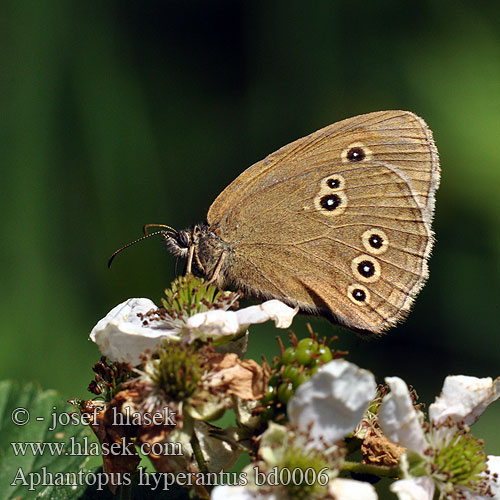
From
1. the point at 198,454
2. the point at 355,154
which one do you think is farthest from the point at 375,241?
the point at 198,454

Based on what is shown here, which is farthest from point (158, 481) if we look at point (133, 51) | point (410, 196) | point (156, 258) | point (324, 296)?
point (133, 51)

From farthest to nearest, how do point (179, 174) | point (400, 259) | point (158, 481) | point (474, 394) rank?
point (179, 174) → point (400, 259) → point (158, 481) → point (474, 394)

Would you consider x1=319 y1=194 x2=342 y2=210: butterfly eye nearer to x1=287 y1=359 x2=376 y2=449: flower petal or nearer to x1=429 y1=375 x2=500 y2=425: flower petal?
x1=429 y1=375 x2=500 y2=425: flower petal

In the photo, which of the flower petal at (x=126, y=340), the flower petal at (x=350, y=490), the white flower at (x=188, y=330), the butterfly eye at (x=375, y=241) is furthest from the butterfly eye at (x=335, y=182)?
the flower petal at (x=350, y=490)

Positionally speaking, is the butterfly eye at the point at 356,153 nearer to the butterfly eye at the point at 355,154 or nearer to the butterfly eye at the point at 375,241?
the butterfly eye at the point at 355,154

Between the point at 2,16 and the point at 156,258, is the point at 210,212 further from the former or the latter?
the point at 2,16
